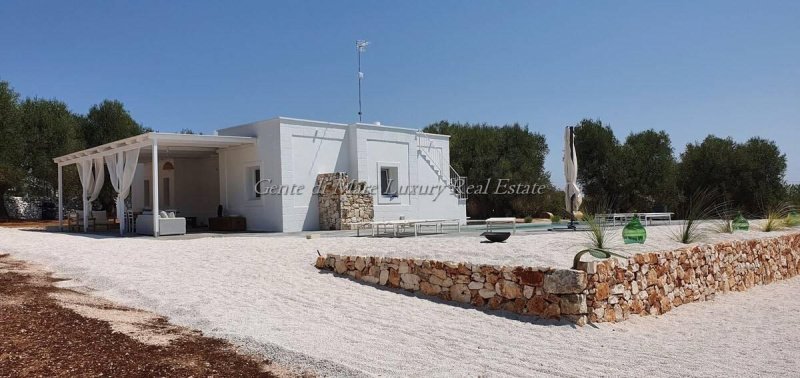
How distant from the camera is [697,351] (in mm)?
5617

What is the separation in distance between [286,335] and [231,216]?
1357 cm

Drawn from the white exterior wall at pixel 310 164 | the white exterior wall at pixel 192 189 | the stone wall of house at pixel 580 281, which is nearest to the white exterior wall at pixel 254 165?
the white exterior wall at pixel 310 164

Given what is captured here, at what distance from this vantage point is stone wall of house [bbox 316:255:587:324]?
6.38 meters

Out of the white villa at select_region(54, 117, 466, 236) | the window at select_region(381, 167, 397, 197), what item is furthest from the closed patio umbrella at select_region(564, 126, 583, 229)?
the window at select_region(381, 167, 397, 197)

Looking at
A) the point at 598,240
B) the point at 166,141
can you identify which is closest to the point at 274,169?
the point at 166,141

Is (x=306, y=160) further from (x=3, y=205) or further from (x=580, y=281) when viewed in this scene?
(x=3, y=205)

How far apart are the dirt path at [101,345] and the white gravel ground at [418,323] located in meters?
0.32

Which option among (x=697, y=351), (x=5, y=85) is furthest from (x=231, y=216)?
(x=697, y=351)

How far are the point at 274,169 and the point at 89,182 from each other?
6922 millimetres

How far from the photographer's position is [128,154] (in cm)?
1630

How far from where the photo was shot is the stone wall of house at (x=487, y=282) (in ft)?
20.9

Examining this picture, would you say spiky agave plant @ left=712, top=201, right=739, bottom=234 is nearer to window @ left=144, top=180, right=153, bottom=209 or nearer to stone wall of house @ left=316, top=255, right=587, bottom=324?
stone wall of house @ left=316, top=255, right=587, bottom=324

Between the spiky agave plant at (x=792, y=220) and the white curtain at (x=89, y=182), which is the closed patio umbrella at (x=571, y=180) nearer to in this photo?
the spiky agave plant at (x=792, y=220)

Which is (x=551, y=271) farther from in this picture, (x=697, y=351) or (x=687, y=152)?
(x=687, y=152)
